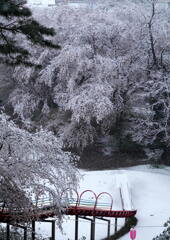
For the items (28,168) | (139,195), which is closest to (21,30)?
(28,168)

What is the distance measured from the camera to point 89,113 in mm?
17906

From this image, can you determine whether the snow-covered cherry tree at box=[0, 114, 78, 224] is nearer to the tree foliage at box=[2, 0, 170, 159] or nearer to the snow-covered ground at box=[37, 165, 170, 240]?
the snow-covered ground at box=[37, 165, 170, 240]

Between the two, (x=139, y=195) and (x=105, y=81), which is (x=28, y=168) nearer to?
(x=139, y=195)

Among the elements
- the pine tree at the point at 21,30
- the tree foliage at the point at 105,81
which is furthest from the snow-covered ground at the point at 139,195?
the pine tree at the point at 21,30

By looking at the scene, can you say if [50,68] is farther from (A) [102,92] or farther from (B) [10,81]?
(B) [10,81]

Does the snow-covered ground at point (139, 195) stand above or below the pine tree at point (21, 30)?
below

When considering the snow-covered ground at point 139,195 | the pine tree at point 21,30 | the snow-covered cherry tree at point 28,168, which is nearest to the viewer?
the pine tree at point 21,30

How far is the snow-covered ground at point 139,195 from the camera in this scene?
12.5 meters

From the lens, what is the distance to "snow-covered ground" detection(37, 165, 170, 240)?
40.9 feet

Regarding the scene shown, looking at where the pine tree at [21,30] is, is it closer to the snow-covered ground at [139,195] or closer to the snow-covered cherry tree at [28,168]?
the snow-covered cherry tree at [28,168]

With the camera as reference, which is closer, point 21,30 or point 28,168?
point 21,30

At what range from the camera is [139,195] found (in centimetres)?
1495

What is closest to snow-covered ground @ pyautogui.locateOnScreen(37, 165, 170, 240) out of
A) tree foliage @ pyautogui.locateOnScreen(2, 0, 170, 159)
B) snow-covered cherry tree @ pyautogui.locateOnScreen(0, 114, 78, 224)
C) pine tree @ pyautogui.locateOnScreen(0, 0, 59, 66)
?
tree foliage @ pyautogui.locateOnScreen(2, 0, 170, 159)

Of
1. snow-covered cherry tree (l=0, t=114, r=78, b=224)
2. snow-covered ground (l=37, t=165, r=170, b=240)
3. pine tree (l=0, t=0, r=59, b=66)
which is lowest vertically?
snow-covered ground (l=37, t=165, r=170, b=240)
